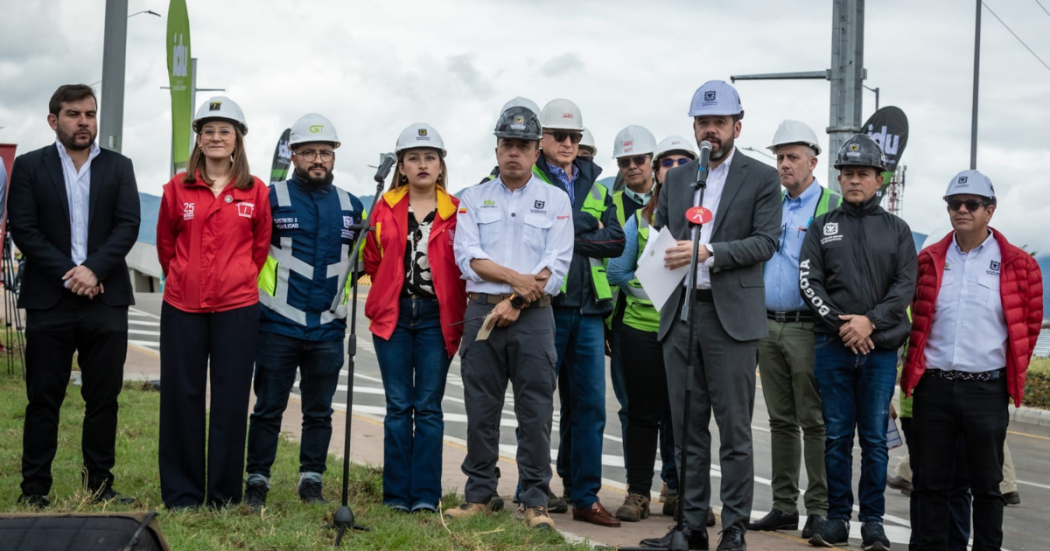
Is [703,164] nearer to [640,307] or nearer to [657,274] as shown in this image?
[657,274]

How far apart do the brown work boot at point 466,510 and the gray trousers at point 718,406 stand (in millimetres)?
1162

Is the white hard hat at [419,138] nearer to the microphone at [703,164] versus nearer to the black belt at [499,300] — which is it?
the black belt at [499,300]

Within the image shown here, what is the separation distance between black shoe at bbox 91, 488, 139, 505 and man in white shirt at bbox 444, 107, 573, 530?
6.22ft

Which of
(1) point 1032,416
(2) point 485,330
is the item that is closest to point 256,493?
(2) point 485,330

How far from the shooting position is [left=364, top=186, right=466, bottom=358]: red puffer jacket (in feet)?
22.2

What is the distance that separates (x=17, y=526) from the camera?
4.20 meters

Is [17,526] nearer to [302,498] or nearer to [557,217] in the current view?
[302,498]

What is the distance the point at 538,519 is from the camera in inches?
250

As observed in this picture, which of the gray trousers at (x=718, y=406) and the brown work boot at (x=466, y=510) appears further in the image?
the brown work boot at (x=466, y=510)

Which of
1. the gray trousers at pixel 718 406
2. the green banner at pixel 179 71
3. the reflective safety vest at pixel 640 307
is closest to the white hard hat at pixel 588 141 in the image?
the reflective safety vest at pixel 640 307

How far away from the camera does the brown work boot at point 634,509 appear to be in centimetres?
724

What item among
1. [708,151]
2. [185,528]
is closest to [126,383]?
[185,528]

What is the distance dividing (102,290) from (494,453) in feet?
7.95

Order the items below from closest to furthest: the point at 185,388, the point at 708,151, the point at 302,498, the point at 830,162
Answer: the point at 708,151
the point at 185,388
the point at 302,498
the point at 830,162
